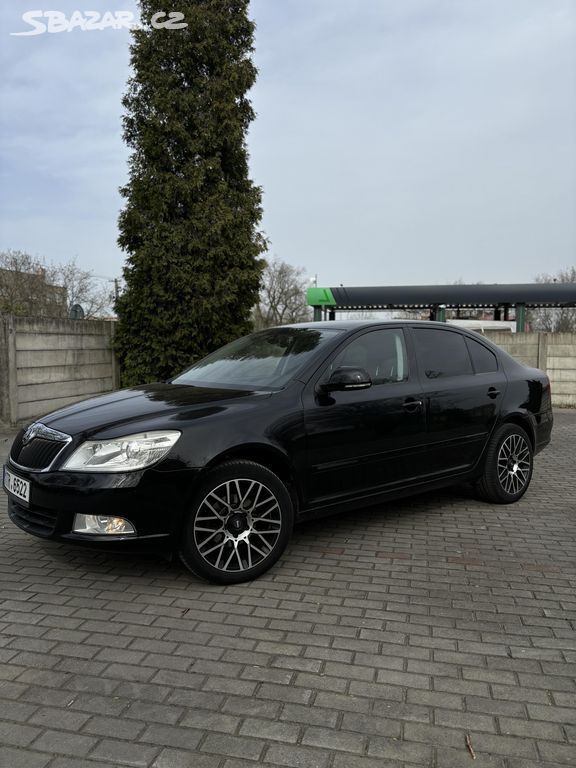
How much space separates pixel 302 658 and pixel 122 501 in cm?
127

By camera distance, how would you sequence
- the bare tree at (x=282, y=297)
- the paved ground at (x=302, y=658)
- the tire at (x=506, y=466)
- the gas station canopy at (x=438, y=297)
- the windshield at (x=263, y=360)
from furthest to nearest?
1. the bare tree at (x=282, y=297)
2. the gas station canopy at (x=438, y=297)
3. the tire at (x=506, y=466)
4. the windshield at (x=263, y=360)
5. the paved ground at (x=302, y=658)

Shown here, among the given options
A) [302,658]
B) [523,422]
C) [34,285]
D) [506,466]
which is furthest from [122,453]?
[34,285]

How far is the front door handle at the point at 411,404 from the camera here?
464 cm

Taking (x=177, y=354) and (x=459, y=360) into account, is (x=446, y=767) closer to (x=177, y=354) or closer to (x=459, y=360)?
(x=459, y=360)

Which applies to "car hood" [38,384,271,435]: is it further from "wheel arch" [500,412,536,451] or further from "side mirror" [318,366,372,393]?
"wheel arch" [500,412,536,451]

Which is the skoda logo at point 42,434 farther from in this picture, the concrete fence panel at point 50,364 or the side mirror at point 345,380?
the concrete fence panel at point 50,364

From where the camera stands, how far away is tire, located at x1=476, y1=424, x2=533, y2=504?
538cm

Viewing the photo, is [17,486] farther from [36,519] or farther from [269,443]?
[269,443]

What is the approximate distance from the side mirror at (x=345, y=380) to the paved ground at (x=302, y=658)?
1.16m

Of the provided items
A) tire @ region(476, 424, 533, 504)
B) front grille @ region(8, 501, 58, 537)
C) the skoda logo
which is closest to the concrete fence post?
tire @ region(476, 424, 533, 504)

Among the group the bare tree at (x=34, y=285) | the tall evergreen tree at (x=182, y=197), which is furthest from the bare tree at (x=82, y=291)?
the tall evergreen tree at (x=182, y=197)

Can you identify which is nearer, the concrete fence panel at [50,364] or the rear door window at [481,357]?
the rear door window at [481,357]

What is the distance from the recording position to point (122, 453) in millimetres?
3463

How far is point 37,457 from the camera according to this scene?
145 inches
